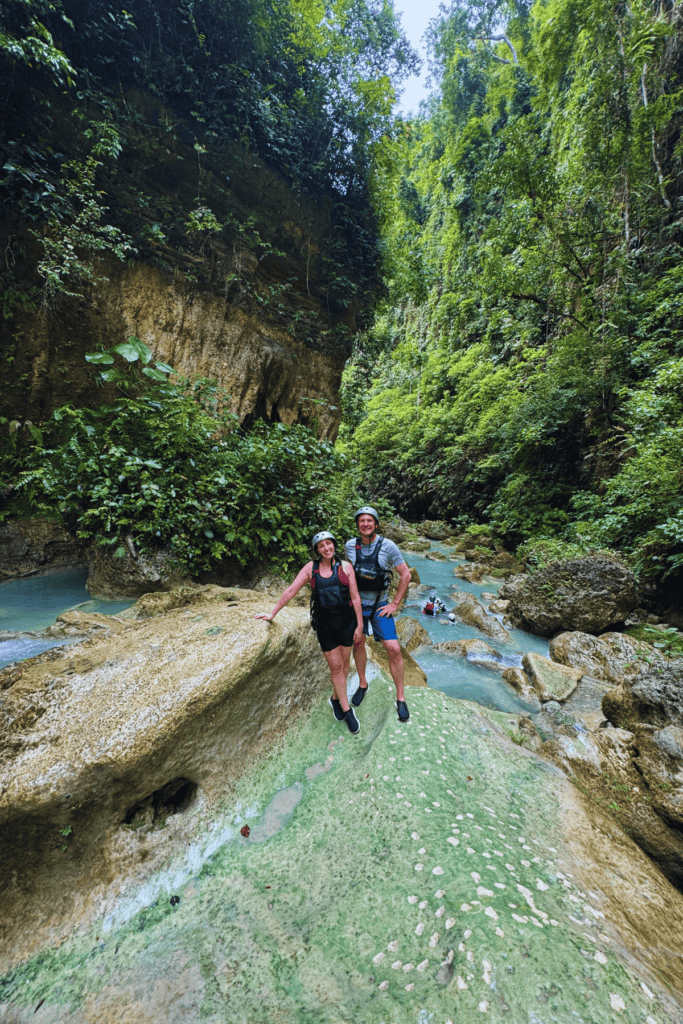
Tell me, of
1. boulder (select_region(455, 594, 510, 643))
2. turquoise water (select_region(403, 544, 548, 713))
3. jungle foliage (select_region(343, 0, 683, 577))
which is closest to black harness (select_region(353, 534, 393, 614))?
turquoise water (select_region(403, 544, 548, 713))

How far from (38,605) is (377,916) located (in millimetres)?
5961

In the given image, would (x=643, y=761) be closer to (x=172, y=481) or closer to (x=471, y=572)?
(x=172, y=481)

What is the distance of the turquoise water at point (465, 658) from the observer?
5195 millimetres

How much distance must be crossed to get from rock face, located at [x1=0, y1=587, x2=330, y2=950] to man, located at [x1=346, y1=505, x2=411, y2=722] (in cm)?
66

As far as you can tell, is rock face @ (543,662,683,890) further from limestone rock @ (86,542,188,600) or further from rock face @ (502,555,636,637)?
limestone rock @ (86,542,188,600)

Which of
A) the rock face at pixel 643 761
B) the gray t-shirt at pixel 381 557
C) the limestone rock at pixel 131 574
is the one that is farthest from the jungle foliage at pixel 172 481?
the rock face at pixel 643 761

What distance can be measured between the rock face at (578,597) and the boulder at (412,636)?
2.28m

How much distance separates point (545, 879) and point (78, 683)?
121 inches

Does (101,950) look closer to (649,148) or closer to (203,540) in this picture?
(203,540)

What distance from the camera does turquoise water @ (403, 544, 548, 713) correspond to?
5195 millimetres

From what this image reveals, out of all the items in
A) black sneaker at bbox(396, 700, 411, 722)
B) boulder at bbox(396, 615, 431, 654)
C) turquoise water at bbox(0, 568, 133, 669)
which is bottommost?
turquoise water at bbox(0, 568, 133, 669)

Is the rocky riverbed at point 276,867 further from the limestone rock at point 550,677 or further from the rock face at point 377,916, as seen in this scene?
the limestone rock at point 550,677

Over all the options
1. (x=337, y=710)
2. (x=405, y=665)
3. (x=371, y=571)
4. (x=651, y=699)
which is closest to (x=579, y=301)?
(x=651, y=699)

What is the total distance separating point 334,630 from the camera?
321cm
